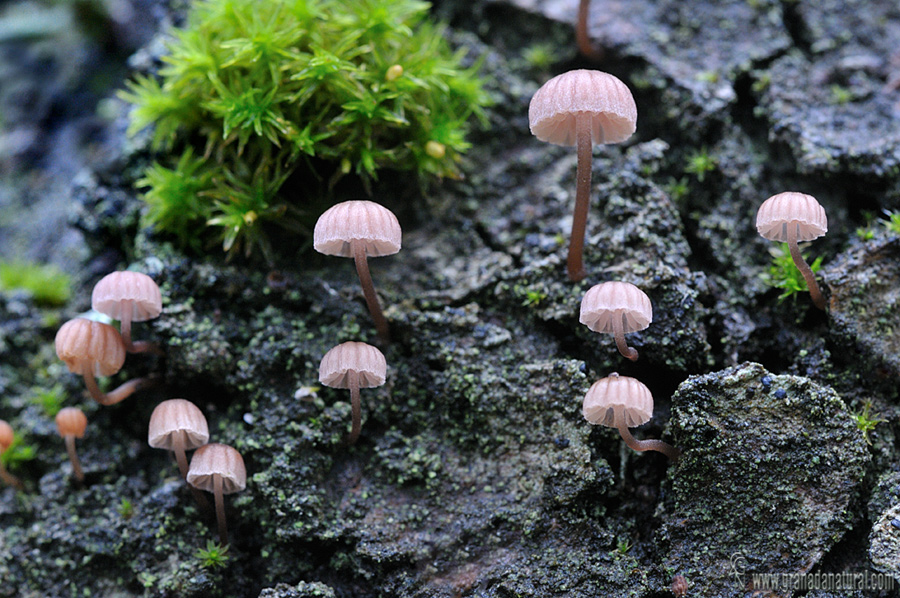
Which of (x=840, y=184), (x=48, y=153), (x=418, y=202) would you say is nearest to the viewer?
(x=840, y=184)

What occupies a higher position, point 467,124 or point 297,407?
point 467,124

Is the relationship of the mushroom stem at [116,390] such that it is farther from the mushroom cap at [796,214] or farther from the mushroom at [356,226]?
the mushroom cap at [796,214]

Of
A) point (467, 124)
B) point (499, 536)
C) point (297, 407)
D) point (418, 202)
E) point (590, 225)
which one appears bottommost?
point (499, 536)

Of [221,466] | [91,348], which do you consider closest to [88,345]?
[91,348]

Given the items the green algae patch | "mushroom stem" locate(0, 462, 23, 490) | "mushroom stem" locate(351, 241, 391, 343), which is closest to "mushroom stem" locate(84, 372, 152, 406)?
"mushroom stem" locate(0, 462, 23, 490)

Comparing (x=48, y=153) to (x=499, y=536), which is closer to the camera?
(x=499, y=536)

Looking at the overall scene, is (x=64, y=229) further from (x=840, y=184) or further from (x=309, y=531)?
(x=840, y=184)

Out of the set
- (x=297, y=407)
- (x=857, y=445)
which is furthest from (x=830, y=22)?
(x=297, y=407)

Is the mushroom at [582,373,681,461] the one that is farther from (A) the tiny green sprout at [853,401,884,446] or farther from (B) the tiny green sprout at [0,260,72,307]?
(B) the tiny green sprout at [0,260,72,307]
